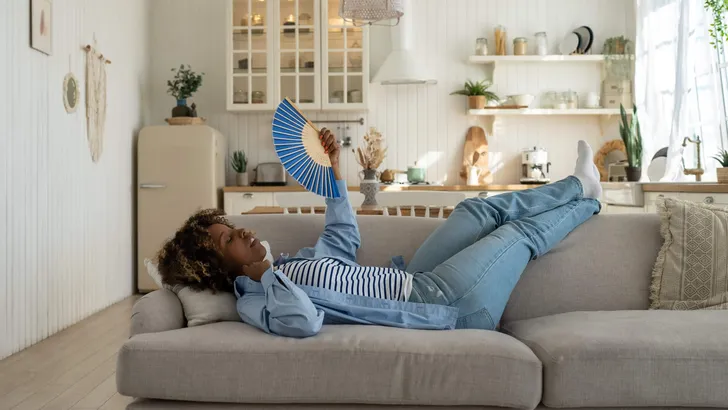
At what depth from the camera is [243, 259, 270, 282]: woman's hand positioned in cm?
223

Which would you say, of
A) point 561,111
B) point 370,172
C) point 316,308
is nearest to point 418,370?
point 316,308

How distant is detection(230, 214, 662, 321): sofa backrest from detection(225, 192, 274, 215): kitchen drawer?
3145 mm

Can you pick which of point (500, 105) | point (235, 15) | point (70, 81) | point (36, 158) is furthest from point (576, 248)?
point (235, 15)

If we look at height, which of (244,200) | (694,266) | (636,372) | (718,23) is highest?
(718,23)

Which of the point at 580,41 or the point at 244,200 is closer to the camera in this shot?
the point at 244,200

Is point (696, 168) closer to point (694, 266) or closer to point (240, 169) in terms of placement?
point (694, 266)

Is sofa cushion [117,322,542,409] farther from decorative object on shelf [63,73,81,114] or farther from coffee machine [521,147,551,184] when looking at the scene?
coffee machine [521,147,551,184]

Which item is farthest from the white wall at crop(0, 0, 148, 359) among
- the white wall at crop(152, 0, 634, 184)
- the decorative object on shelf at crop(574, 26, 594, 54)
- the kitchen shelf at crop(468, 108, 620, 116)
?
the decorative object on shelf at crop(574, 26, 594, 54)

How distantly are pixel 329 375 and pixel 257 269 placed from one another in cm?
49

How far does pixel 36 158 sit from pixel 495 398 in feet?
10.0

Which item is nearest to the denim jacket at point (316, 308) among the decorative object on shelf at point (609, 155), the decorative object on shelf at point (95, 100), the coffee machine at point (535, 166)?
the decorative object on shelf at point (95, 100)

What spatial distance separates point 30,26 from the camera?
3818 millimetres

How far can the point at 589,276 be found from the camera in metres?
2.60

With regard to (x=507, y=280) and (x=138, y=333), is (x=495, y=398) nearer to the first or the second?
(x=507, y=280)
